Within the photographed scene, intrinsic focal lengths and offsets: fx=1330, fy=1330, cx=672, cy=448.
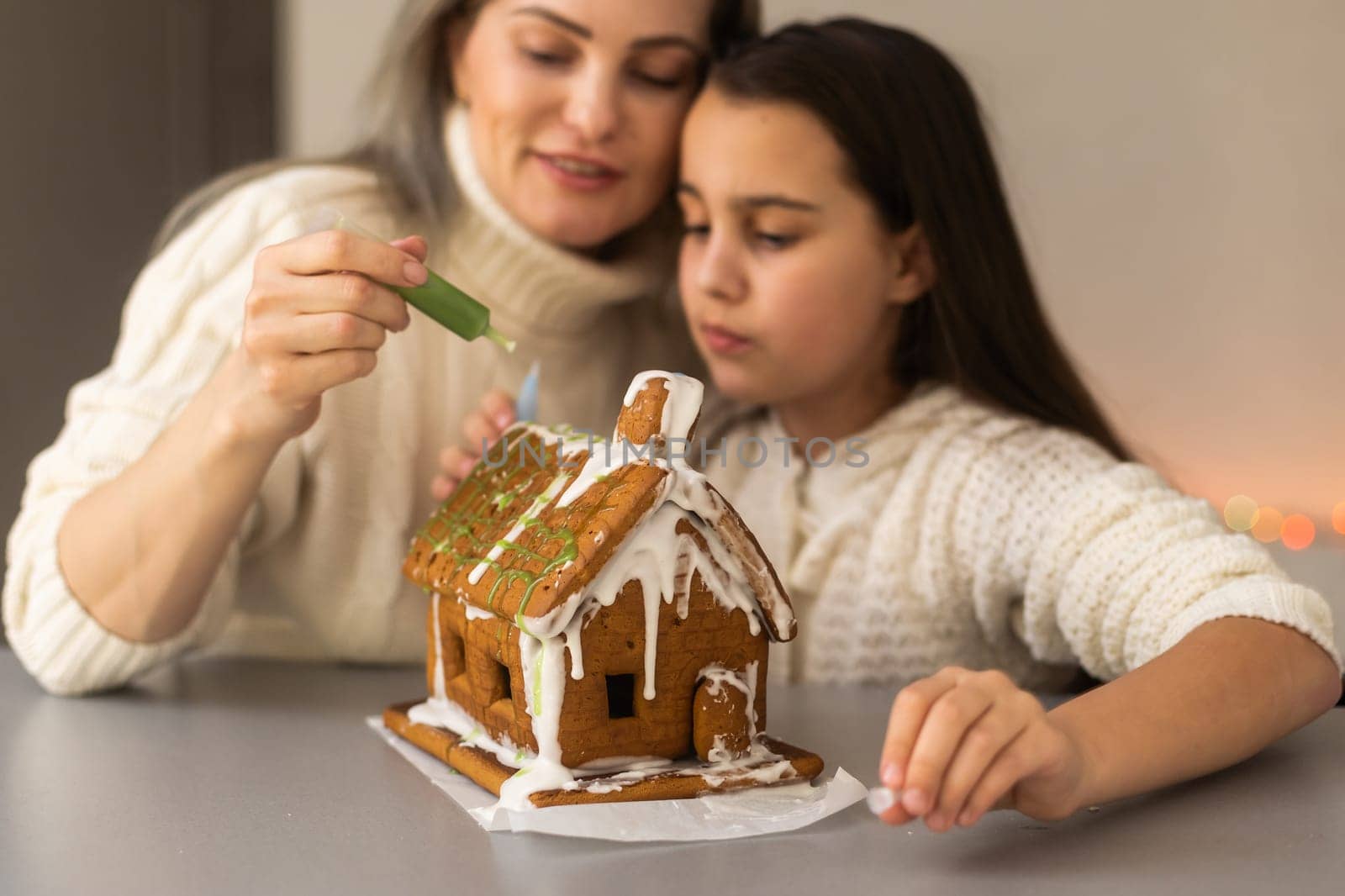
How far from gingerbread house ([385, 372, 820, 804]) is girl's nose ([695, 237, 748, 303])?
1.15 feet

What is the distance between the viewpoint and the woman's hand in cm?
86

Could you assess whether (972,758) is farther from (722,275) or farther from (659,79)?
(659,79)

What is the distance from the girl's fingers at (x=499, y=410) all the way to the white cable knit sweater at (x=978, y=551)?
0.30m

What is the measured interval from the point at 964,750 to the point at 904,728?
0.03 m

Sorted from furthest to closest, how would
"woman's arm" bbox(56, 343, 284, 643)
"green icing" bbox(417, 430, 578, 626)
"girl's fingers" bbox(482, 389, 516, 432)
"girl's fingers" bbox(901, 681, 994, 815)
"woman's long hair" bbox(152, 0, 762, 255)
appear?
1. "woman's long hair" bbox(152, 0, 762, 255)
2. "girl's fingers" bbox(482, 389, 516, 432)
3. "woman's arm" bbox(56, 343, 284, 643)
4. "green icing" bbox(417, 430, 578, 626)
5. "girl's fingers" bbox(901, 681, 994, 815)

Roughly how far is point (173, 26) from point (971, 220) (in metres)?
1.30

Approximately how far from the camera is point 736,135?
1.18m

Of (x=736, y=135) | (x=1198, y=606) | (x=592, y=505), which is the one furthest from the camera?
(x=736, y=135)

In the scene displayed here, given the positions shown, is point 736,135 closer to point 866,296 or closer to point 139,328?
point 866,296

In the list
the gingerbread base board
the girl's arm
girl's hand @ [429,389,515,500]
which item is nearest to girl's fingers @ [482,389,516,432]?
girl's hand @ [429,389,515,500]

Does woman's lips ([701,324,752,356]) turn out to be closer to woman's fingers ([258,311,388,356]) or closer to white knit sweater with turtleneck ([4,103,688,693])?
white knit sweater with turtleneck ([4,103,688,693])

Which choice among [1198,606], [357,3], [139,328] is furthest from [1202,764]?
[357,3]

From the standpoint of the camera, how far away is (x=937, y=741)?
2.18 feet

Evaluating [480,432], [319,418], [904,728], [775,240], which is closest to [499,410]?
[480,432]
